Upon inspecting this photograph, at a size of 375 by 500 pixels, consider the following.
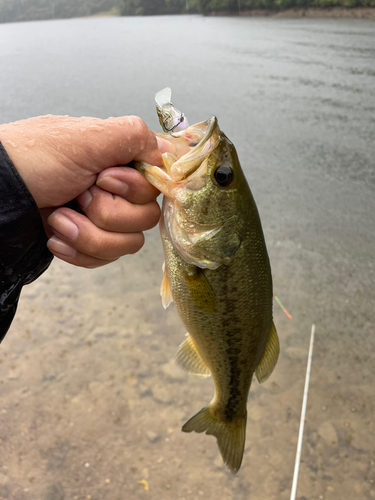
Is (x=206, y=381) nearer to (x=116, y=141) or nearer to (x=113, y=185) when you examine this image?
(x=113, y=185)

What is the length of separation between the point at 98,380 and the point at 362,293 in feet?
10.1

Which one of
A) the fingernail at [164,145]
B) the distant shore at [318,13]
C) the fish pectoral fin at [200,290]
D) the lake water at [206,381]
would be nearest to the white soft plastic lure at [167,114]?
the fingernail at [164,145]

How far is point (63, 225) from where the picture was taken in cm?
145

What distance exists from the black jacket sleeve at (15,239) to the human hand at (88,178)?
0.22 ft

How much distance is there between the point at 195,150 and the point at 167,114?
0.25 m

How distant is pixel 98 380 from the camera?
10.9ft

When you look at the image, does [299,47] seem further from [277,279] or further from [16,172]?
[16,172]

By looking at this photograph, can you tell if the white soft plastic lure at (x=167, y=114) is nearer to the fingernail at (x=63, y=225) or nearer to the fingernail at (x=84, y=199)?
the fingernail at (x=84, y=199)

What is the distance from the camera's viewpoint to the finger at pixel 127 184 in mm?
1428

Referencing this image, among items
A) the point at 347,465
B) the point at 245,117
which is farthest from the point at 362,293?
the point at 245,117

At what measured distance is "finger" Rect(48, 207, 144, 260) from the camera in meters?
1.46

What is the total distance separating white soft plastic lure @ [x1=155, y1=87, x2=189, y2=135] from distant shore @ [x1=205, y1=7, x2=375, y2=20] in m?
18.3

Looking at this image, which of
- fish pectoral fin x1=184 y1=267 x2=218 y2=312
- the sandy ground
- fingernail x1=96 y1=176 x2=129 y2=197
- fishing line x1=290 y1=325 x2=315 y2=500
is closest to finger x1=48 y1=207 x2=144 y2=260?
fingernail x1=96 y1=176 x2=129 y2=197

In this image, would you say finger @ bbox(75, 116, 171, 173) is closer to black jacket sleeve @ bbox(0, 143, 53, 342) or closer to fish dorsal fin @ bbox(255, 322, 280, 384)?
black jacket sleeve @ bbox(0, 143, 53, 342)
